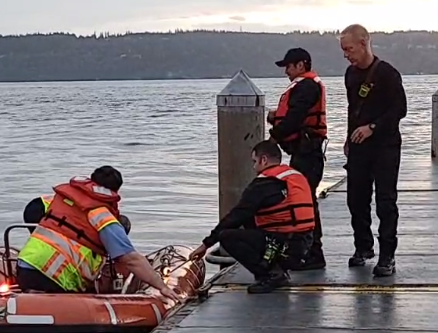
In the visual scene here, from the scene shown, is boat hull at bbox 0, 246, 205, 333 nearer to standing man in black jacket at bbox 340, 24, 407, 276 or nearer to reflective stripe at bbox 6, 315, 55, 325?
reflective stripe at bbox 6, 315, 55, 325

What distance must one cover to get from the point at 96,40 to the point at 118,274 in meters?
100

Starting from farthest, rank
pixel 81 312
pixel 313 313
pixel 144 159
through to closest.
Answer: pixel 144 159 → pixel 81 312 → pixel 313 313

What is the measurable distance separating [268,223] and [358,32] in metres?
1.39

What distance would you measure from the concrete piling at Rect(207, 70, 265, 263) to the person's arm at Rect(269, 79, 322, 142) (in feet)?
5.62

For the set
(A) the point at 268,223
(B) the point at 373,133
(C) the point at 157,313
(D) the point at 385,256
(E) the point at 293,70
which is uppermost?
(E) the point at 293,70

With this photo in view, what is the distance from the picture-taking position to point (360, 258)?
6.99 metres

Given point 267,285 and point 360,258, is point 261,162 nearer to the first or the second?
point 267,285

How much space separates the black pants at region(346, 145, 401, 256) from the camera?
6.45 m

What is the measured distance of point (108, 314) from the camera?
595 cm

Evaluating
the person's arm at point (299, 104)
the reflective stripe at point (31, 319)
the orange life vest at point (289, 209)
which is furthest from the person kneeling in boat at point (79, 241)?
the person's arm at point (299, 104)

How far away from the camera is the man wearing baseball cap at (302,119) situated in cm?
662

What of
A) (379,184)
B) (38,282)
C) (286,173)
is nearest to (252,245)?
(286,173)

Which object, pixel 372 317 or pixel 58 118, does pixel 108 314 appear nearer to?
pixel 372 317

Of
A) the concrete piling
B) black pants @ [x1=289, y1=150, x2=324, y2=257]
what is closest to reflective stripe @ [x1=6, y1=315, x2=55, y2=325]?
black pants @ [x1=289, y1=150, x2=324, y2=257]
